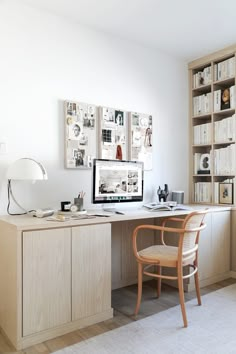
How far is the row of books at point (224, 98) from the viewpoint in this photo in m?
3.36

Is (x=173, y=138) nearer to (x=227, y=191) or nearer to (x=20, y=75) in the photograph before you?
(x=227, y=191)

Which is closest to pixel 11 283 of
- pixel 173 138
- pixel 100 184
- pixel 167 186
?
pixel 100 184

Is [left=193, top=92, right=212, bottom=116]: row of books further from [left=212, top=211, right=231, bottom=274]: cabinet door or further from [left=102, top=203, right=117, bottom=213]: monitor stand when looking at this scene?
[left=102, top=203, right=117, bottom=213]: monitor stand

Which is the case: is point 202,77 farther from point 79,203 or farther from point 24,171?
point 24,171

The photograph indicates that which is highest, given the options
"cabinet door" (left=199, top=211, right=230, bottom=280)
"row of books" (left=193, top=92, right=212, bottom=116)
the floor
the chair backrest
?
"row of books" (left=193, top=92, right=212, bottom=116)

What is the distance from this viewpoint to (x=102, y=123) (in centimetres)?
297

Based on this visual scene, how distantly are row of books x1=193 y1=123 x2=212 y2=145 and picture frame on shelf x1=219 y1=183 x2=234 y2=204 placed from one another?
55 cm

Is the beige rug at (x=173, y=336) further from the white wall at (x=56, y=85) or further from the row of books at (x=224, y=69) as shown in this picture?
the row of books at (x=224, y=69)

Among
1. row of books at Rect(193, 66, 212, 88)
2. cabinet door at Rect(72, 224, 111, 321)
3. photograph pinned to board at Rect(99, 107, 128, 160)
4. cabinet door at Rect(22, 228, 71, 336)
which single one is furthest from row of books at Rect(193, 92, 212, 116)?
cabinet door at Rect(22, 228, 71, 336)

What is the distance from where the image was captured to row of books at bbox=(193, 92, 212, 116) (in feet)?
11.8

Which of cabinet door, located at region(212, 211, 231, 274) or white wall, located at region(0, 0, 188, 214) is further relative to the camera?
cabinet door, located at region(212, 211, 231, 274)

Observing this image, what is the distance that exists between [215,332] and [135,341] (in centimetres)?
58

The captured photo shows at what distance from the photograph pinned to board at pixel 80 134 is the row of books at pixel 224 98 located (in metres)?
1.48

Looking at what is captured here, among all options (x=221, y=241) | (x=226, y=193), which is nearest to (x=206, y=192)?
(x=226, y=193)
